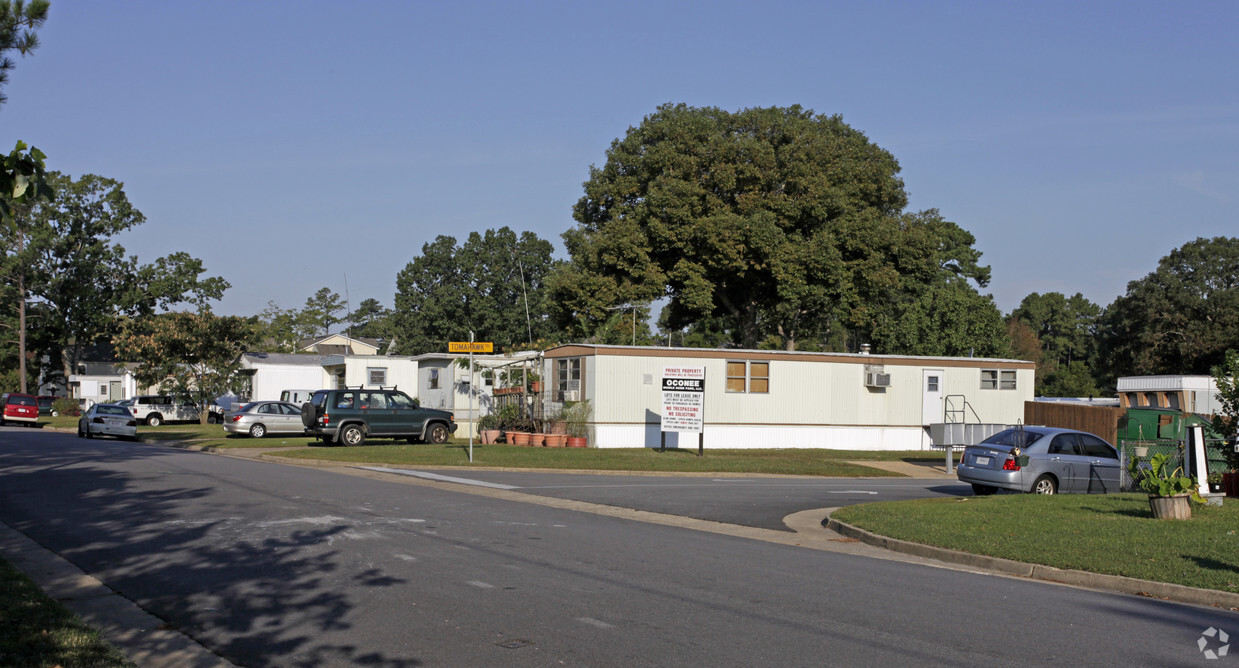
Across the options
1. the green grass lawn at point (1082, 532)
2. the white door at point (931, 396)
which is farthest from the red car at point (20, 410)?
the green grass lawn at point (1082, 532)

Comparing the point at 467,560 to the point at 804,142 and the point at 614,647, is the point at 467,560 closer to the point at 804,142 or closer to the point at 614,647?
the point at 614,647

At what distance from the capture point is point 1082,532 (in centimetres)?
1307

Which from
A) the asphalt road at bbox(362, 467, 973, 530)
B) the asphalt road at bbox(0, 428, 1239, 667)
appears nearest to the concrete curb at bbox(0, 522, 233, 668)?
the asphalt road at bbox(0, 428, 1239, 667)

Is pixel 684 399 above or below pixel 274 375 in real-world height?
below

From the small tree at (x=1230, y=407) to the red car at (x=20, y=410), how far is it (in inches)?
2029

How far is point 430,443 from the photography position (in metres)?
31.7

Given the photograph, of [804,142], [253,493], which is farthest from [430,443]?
[804,142]

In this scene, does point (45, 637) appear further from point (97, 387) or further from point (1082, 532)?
point (97, 387)

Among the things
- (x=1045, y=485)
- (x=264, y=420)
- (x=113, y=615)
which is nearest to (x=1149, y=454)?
(x=1045, y=485)

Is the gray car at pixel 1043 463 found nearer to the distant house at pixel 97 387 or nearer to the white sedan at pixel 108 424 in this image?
the white sedan at pixel 108 424

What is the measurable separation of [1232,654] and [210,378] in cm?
5153

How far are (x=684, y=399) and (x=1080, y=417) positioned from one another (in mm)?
13423

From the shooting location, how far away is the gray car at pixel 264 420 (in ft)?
122

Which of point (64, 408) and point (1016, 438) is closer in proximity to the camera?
point (1016, 438)
